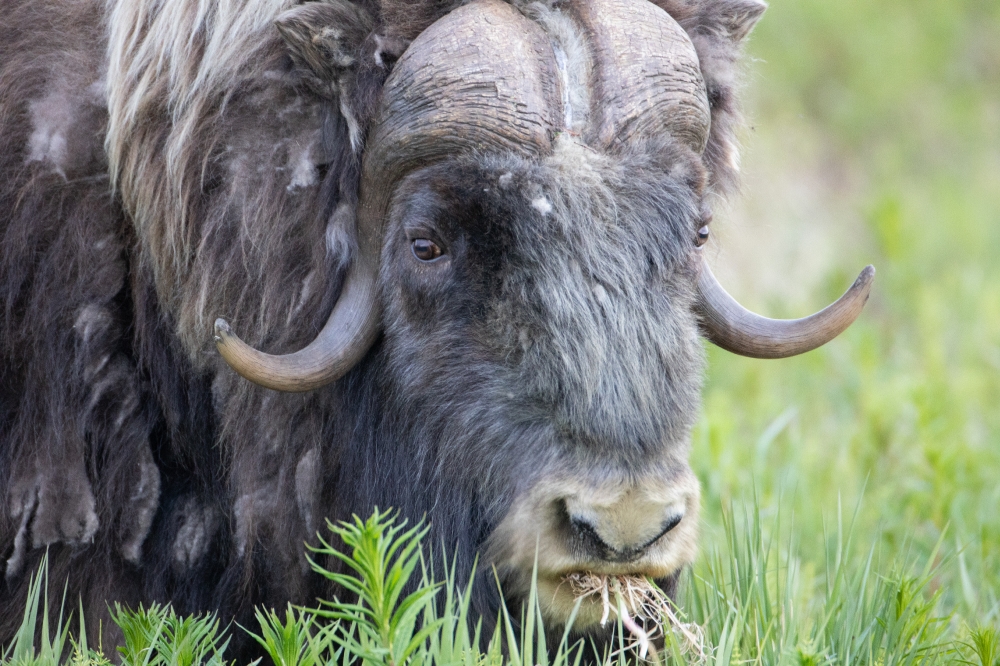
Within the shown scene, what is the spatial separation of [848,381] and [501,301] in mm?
3496

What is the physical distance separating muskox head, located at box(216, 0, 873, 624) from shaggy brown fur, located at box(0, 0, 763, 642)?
0.60 feet

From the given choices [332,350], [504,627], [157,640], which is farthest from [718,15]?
[157,640]

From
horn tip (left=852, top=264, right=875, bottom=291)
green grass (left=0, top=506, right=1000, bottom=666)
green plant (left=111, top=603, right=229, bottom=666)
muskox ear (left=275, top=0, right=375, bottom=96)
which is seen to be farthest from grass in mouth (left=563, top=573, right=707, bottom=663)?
muskox ear (left=275, top=0, right=375, bottom=96)

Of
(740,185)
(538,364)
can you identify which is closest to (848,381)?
(740,185)

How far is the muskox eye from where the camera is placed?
2.23m

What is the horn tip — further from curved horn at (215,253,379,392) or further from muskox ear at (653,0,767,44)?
curved horn at (215,253,379,392)

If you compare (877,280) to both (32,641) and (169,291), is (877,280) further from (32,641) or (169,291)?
(32,641)

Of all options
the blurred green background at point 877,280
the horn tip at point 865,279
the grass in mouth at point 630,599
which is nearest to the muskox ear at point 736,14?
the blurred green background at point 877,280

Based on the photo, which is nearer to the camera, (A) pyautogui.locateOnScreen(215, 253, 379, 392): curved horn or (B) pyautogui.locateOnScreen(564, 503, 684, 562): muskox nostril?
(B) pyautogui.locateOnScreen(564, 503, 684, 562): muskox nostril

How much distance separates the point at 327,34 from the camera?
2.27m

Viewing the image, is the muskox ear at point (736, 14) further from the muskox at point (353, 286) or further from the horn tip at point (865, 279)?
the horn tip at point (865, 279)

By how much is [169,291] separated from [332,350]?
1.52ft

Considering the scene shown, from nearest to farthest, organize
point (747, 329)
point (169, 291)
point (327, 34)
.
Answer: point (327, 34)
point (169, 291)
point (747, 329)

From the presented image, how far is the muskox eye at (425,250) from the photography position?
2.23m
